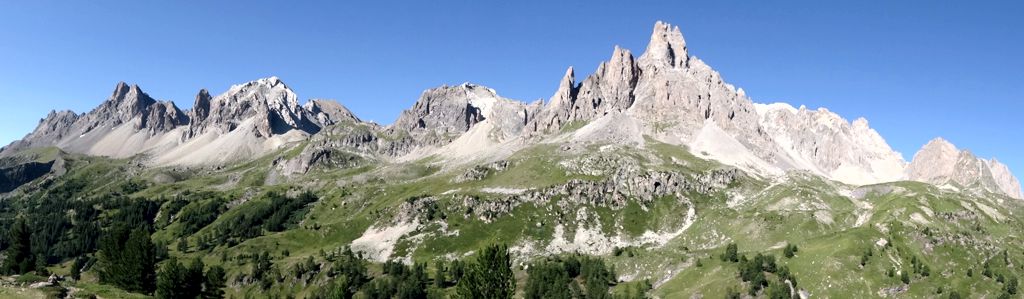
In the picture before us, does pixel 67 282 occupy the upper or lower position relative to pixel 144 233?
lower

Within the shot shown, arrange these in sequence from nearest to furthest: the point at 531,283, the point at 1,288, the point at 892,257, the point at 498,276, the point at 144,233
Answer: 1. the point at 1,288
2. the point at 498,276
3. the point at 144,233
4. the point at 892,257
5. the point at 531,283

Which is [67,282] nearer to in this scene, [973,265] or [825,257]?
[825,257]

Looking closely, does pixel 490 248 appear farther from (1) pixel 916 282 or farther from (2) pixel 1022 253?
(2) pixel 1022 253

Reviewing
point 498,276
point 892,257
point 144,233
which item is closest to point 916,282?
point 892,257

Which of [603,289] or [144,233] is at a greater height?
[144,233]

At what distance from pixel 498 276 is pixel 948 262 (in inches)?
6501

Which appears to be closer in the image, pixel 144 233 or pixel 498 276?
pixel 498 276

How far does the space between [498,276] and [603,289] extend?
10671 cm

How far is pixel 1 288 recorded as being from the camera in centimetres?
6638

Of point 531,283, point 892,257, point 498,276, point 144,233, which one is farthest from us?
point 531,283

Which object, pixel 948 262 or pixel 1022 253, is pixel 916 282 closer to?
pixel 948 262

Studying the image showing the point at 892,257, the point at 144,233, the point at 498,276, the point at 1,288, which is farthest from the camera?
the point at 892,257

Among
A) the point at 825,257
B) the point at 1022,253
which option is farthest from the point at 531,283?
the point at 1022,253

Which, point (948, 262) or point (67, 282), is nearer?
point (67, 282)
